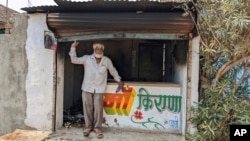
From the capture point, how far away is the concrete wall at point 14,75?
225 inches

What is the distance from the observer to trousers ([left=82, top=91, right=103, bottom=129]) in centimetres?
563

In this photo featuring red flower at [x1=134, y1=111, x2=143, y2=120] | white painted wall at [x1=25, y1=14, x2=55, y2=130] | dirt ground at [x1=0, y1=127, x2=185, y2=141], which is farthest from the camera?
→ red flower at [x1=134, y1=111, x2=143, y2=120]

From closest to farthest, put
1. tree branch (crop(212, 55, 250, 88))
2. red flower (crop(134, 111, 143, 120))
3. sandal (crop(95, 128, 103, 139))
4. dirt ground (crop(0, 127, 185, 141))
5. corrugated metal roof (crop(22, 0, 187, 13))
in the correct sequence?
tree branch (crop(212, 55, 250, 88)), corrugated metal roof (crop(22, 0, 187, 13)), dirt ground (crop(0, 127, 185, 141)), sandal (crop(95, 128, 103, 139)), red flower (crop(134, 111, 143, 120))

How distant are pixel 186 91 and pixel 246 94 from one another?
1080 mm

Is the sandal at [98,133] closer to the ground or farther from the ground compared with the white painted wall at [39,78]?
closer to the ground

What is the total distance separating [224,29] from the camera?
14.0ft

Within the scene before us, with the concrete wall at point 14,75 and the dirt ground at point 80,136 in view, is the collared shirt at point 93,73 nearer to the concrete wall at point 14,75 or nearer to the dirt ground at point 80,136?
the dirt ground at point 80,136

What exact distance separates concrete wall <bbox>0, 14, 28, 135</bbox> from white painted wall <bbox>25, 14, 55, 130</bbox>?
142 millimetres

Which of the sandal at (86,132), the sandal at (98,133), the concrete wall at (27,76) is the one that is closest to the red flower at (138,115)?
the sandal at (98,133)

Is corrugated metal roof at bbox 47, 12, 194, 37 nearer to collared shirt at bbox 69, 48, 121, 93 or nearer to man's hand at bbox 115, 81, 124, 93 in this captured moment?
collared shirt at bbox 69, 48, 121, 93

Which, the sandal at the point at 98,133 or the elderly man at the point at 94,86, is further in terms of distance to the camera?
the elderly man at the point at 94,86

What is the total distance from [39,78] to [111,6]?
2153 mm

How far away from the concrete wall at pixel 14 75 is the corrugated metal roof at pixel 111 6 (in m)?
0.72

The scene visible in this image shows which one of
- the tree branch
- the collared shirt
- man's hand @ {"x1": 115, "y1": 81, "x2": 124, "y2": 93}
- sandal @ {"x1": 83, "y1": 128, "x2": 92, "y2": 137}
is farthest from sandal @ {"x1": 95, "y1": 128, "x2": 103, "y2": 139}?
the tree branch
